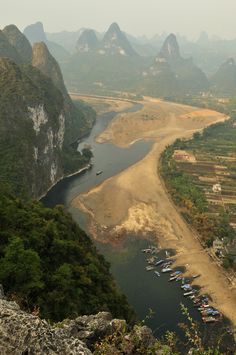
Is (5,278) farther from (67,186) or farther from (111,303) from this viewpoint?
(67,186)

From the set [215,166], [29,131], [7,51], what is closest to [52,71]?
[7,51]

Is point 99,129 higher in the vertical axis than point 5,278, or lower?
lower

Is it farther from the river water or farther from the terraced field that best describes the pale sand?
the terraced field

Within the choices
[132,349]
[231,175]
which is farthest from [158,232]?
[132,349]

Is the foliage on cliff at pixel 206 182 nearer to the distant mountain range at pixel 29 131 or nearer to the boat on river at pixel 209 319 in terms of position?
the boat on river at pixel 209 319

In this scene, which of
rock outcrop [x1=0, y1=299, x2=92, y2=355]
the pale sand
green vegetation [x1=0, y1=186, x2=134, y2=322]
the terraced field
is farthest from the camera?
the terraced field

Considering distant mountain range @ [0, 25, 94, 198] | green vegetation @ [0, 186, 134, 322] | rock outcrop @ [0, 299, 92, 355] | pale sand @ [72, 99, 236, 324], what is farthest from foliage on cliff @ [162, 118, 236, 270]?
rock outcrop @ [0, 299, 92, 355]

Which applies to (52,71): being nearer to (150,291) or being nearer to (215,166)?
(215,166)
